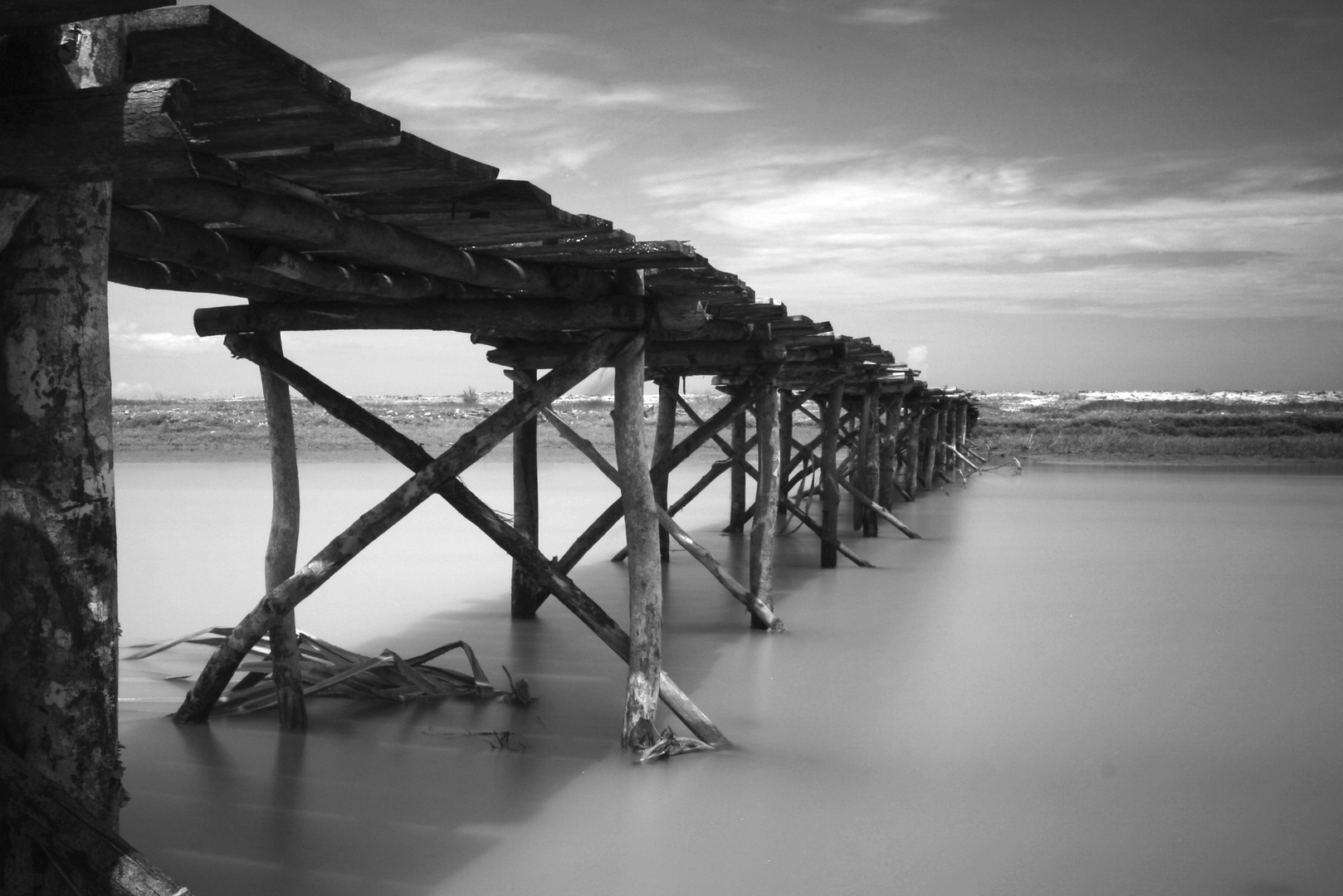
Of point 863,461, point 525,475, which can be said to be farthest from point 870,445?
point 525,475

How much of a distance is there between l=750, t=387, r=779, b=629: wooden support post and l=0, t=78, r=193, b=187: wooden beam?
20.0 ft

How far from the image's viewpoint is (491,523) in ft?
18.4

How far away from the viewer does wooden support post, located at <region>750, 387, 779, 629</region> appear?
8.08 m

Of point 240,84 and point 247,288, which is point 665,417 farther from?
point 240,84

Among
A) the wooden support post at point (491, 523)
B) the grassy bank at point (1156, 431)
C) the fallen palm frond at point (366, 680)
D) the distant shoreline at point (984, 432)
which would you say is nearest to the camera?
the wooden support post at point (491, 523)

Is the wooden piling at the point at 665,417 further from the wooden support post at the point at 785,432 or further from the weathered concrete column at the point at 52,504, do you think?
the weathered concrete column at the point at 52,504

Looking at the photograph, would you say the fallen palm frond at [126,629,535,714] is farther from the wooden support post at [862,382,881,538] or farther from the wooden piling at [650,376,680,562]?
the wooden support post at [862,382,881,538]

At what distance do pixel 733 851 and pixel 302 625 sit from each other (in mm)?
4633

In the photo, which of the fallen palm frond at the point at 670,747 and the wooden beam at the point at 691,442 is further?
the wooden beam at the point at 691,442

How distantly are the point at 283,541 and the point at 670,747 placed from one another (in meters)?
1.90

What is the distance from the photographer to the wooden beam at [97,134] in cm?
209

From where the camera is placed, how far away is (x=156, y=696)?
586cm

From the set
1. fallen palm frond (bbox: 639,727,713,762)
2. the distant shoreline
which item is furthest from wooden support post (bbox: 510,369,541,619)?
the distant shoreline

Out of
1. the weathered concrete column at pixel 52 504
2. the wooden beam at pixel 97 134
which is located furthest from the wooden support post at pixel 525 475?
the wooden beam at pixel 97 134
